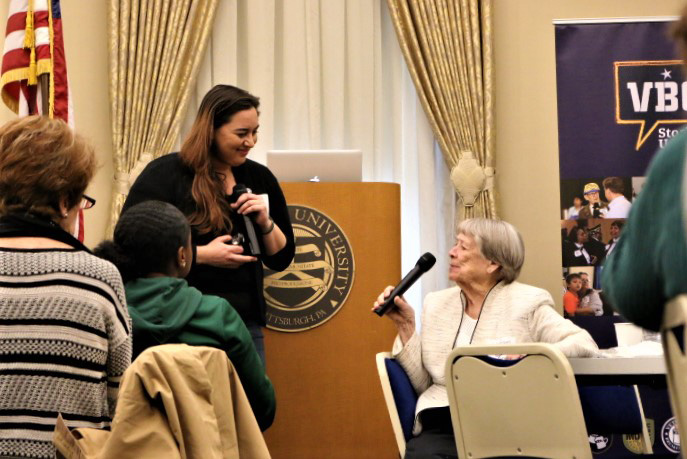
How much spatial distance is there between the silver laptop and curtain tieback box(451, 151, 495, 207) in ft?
4.67

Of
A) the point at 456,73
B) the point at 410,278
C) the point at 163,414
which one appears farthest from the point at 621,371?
the point at 456,73

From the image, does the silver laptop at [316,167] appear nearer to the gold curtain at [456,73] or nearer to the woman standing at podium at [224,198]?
the woman standing at podium at [224,198]

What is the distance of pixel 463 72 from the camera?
588cm

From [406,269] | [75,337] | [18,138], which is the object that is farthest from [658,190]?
[406,269]

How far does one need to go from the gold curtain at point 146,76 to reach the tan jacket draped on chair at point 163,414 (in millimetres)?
3707

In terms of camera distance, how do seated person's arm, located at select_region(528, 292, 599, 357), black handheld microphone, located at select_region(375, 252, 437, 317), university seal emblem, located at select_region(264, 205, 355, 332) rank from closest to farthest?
seated person's arm, located at select_region(528, 292, 599, 357) < black handheld microphone, located at select_region(375, 252, 437, 317) < university seal emblem, located at select_region(264, 205, 355, 332)

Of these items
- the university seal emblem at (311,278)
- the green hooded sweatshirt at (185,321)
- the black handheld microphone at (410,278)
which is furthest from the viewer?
the university seal emblem at (311,278)

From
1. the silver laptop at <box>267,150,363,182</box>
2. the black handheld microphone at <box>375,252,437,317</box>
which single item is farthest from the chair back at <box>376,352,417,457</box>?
the silver laptop at <box>267,150,363,182</box>

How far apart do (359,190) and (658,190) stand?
3188mm

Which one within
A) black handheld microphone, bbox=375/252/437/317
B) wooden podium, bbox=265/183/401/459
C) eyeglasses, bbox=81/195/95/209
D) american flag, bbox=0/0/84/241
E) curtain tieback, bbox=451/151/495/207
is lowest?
wooden podium, bbox=265/183/401/459

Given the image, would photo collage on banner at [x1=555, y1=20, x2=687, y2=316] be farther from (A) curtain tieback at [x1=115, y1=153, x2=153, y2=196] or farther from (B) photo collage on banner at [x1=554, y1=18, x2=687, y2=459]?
(A) curtain tieback at [x1=115, y1=153, x2=153, y2=196]

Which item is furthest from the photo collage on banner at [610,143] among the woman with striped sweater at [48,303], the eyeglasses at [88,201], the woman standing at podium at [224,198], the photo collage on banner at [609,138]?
the woman with striped sweater at [48,303]

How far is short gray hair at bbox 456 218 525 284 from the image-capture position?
3781 millimetres

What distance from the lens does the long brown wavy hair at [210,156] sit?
3.41 meters
